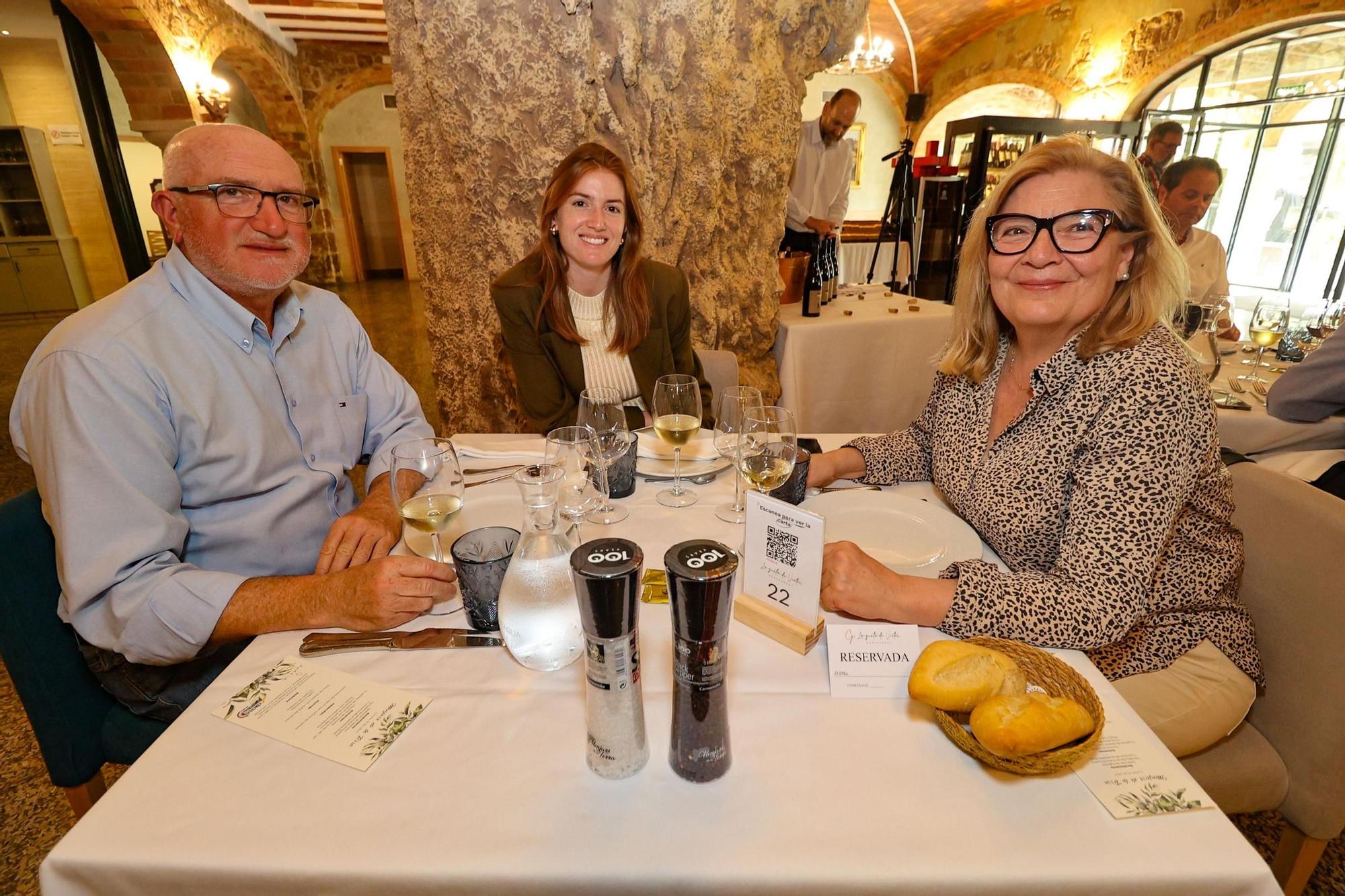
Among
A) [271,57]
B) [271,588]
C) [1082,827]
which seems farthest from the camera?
[271,57]

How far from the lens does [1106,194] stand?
1.22m

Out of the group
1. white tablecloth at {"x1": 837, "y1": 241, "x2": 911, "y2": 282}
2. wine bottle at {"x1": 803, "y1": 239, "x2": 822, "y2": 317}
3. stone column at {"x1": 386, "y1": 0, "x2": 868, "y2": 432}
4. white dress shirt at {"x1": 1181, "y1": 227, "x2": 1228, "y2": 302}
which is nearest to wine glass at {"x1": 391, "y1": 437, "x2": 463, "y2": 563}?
stone column at {"x1": 386, "y1": 0, "x2": 868, "y2": 432}

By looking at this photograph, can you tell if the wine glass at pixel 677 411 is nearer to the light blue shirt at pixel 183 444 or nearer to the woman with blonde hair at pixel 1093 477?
the woman with blonde hair at pixel 1093 477

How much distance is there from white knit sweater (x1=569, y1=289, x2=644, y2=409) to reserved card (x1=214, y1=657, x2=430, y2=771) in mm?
1655

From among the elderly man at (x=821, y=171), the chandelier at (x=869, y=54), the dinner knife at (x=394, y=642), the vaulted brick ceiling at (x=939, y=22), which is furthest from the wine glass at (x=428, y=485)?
the vaulted brick ceiling at (x=939, y=22)

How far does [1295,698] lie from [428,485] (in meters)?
1.62

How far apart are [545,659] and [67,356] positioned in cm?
106

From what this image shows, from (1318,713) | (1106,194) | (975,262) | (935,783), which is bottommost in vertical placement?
(1318,713)

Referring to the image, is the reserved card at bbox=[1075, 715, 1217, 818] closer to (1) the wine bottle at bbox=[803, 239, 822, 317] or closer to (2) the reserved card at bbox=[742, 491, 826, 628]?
(2) the reserved card at bbox=[742, 491, 826, 628]

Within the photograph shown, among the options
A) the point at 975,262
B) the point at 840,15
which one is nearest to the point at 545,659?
the point at 975,262

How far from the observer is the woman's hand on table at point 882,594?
976mm

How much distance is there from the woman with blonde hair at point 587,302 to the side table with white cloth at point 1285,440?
1.88 metres

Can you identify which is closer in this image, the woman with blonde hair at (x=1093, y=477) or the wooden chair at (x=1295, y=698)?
the woman with blonde hair at (x=1093, y=477)

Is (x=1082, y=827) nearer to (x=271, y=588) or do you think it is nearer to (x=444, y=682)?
(x=444, y=682)
